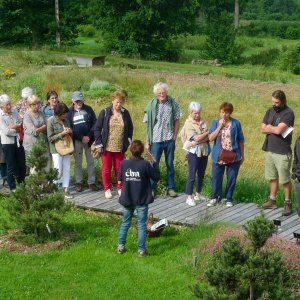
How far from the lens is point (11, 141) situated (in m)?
10.1

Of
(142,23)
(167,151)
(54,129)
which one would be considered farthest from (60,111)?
(142,23)

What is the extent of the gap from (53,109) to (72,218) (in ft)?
5.97

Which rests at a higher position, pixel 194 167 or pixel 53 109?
pixel 53 109

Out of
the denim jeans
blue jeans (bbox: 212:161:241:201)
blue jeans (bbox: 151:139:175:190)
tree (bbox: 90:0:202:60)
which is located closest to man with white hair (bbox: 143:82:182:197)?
blue jeans (bbox: 151:139:175:190)

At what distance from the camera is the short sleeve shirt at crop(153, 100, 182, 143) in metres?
9.93

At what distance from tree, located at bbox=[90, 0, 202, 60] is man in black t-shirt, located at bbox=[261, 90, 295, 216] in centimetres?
3547

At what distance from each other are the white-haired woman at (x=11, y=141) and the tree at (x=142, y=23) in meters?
34.5

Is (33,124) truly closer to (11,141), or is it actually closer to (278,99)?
(11,141)

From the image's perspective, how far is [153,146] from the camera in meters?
10.0

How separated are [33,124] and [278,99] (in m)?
3.69

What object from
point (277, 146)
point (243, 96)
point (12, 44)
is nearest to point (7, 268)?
point (277, 146)

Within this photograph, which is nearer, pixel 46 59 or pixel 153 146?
pixel 153 146

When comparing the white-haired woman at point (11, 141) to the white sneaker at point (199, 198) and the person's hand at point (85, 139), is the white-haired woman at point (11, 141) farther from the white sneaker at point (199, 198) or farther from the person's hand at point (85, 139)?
the white sneaker at point (199, 198)

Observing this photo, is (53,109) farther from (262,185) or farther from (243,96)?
(243,96)
